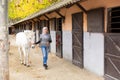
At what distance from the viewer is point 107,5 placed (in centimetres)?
843

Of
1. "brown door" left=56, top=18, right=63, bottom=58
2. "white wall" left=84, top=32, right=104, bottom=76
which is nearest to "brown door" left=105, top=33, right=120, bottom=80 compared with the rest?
"white wall" left=84, top=32, right=104, bottom=76

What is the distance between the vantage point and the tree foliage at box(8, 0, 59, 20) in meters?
33.3

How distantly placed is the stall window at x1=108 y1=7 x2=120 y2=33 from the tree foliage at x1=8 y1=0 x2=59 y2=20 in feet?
80.3

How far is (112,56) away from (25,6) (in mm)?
27791

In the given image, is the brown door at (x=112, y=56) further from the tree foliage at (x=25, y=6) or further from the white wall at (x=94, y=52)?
the tree foliage at (x=25, y=6)

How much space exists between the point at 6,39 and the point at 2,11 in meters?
0.66

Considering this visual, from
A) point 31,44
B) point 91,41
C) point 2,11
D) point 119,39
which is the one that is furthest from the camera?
point 31,44

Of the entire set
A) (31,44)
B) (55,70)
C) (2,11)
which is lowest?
(55,70)

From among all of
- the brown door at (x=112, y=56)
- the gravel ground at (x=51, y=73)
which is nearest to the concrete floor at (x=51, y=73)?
the gravel ground at (x=51, y=73)

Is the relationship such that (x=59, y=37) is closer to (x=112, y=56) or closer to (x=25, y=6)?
(x=112, y=56)

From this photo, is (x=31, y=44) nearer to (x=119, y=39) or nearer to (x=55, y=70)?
(x=55, y=70)

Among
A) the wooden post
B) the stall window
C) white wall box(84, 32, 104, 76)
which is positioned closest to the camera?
the wooden post

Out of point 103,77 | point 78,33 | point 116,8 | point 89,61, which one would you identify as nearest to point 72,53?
point 78,33

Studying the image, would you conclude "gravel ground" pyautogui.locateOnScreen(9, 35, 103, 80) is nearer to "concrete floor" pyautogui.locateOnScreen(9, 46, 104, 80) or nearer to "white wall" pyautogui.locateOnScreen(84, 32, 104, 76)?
"concrete floor" pyautogui.locateOnScreen(9, 46, 104, 80)
